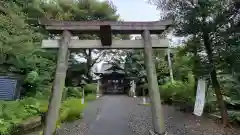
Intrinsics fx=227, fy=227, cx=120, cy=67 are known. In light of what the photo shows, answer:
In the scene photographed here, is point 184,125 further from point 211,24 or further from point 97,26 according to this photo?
point 97,26

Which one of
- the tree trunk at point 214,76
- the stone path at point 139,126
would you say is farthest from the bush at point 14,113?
the tree trunk at point 214,76

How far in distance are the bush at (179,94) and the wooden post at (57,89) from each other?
320 inches

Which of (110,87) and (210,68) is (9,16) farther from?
(110,87)

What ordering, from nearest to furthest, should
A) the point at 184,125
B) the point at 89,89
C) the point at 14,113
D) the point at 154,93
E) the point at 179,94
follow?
the point at 154,93, the point at 14,113, the point at 184,125, the point at 179,94, the point at 89,89

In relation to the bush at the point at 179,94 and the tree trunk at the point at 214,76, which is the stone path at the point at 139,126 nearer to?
the tree trunk at the point at 214,76

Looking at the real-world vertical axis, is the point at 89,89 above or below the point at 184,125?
above

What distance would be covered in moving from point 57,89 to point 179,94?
9290 millimetres

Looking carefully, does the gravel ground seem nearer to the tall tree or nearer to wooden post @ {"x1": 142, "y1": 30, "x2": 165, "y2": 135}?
the tall tree

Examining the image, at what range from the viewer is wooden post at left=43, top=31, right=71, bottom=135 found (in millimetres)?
5400

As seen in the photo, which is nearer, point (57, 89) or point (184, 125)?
point (57, 89)

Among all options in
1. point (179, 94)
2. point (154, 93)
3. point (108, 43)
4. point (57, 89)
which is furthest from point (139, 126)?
point (179, 94)

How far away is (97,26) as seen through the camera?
239 inches

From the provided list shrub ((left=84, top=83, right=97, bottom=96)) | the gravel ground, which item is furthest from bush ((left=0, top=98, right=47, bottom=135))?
shrub ((left=84, top=83, right=97, bottom=96))

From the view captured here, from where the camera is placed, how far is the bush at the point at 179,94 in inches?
486
